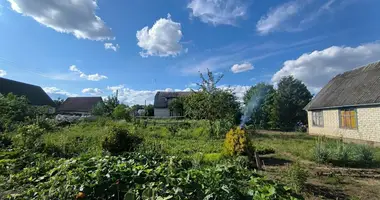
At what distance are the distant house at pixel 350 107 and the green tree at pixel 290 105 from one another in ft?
22.6

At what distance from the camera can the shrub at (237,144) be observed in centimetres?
677

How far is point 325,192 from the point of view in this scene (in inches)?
178

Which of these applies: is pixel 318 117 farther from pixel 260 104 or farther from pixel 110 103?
pixel 110 103

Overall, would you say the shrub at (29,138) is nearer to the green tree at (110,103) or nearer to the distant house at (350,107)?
the distant house at (350,107)

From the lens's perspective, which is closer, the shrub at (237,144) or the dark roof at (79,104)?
the shrub at (237,144)

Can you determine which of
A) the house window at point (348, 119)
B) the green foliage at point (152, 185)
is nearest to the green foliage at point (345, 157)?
the green foliage at point (152, 185)

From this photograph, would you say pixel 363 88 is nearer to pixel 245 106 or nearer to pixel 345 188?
pixel 345 188

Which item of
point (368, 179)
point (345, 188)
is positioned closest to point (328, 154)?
point (368, 179)

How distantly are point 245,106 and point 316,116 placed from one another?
1383cm

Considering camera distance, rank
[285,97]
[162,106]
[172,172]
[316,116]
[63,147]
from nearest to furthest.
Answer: [172,172] → [63,147] → [316,116] → [285,97] → [162,106]

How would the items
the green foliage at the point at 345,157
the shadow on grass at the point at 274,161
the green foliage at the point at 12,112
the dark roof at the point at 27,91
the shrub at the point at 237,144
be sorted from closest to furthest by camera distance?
the shrub at the point at 237,144, the shadow on grass at the point at 274,161, the green foliage at the point at 345,157, the green foliage at the point at 12,112, the dark roof at the point at 27,91

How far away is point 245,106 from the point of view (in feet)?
102

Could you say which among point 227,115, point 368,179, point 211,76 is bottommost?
point 368,179

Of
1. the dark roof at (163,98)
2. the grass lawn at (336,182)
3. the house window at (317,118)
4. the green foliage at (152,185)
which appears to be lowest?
the grass lawn at (336,182)
